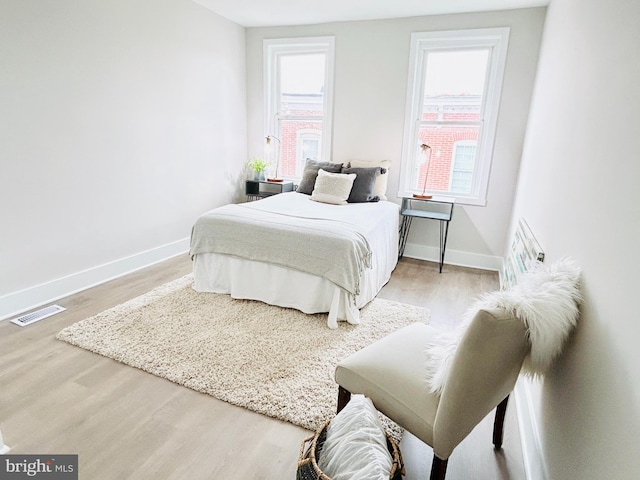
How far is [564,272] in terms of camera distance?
138cm

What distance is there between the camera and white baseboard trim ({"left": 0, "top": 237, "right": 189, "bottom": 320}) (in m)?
2.61

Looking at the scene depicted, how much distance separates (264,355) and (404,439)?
3.03 feet

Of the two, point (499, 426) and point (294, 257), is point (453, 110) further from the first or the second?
point (499, 426)

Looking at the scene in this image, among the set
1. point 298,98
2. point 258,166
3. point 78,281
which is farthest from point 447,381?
point 298,98

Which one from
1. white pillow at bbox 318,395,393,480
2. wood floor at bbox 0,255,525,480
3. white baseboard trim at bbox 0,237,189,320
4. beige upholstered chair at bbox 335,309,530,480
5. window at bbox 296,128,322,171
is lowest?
wood floor at bbox 0,255,525,480

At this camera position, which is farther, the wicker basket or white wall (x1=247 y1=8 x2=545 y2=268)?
white wall (x1=247 y1=8 x2=545 y2=268)

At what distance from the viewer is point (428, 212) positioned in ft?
13.5

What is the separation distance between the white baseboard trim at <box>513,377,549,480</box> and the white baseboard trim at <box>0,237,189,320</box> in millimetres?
3229

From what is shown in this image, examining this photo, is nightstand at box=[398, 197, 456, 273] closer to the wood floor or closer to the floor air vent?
the wood floor

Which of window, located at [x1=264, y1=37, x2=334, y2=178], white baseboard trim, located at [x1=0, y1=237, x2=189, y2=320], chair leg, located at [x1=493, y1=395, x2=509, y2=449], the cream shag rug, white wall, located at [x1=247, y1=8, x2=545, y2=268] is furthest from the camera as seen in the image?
window, located at [x1=264, y1=37, x2=334, y2=178]

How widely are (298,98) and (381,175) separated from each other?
1582 mm

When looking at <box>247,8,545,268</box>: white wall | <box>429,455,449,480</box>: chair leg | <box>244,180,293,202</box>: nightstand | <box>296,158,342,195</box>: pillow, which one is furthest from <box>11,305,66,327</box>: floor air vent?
<box>247,8,545,268</box>: white wall

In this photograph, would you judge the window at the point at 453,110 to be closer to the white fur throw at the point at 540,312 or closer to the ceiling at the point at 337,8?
the ceiling at the point at 337,8

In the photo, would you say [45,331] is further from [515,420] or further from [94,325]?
[515,420]
